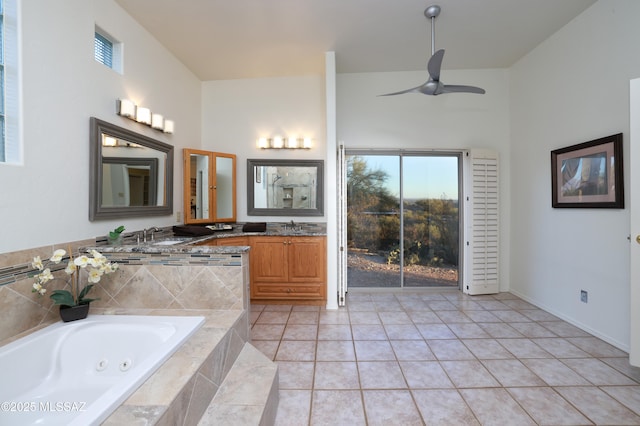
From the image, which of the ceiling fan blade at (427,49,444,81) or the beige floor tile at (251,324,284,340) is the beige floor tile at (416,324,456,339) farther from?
the ceiling fan blade at (427,49,444,81)

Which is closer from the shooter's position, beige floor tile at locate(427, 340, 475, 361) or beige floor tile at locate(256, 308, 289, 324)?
beige floor tile at locate(427, 340, 475, 361)

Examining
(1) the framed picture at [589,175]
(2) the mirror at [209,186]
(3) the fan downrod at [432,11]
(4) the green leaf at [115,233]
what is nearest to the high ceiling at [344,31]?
(3) the fan downrod at [432,11]

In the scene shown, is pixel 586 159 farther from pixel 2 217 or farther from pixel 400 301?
pixel 2 217

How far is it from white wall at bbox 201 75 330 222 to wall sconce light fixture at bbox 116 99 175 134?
91cm

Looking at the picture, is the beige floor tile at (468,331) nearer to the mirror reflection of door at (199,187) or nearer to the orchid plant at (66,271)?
the orchid plant at (66,271)

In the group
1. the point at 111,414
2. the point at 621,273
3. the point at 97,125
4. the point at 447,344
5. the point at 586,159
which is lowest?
the point at 447,344

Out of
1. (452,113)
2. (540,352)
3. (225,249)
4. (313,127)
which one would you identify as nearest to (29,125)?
(225,249)

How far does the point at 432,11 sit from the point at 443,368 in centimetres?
319

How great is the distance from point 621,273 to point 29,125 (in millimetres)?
4665

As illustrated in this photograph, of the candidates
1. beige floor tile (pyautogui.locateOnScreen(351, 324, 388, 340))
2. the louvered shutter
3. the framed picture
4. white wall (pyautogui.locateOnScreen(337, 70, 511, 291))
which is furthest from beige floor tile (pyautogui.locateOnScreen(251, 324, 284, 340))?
the framed picture

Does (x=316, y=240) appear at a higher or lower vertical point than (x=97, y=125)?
lower

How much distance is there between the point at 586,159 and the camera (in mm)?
2674

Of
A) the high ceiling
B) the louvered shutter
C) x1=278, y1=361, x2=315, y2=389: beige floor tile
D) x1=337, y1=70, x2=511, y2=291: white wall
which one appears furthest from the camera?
x1=337, y1=70, x2=511, y2=291: white wall

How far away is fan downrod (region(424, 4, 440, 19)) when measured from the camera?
255 cm
